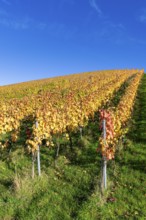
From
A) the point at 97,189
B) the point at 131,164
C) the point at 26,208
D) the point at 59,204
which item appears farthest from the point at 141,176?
the point at 26,208

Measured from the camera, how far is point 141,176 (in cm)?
950

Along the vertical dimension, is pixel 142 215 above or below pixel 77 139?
below

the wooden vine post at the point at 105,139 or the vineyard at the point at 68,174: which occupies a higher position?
the wooden vine post at the point at 105,139

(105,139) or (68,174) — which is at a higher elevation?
(105,139)

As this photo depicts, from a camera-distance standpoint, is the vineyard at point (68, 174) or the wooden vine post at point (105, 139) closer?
the vineyard at point (68, 174)

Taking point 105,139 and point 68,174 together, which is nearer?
point 105,139

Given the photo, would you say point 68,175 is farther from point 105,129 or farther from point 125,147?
point 125,147

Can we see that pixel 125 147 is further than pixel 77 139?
No

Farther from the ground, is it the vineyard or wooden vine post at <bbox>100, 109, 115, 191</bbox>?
wooden vine post at <bbox>100, 109, 115, 191</bbox>

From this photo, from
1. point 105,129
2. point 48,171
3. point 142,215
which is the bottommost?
point 142,215

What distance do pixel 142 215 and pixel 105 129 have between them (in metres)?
3.08

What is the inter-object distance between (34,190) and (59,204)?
1174 millimetres

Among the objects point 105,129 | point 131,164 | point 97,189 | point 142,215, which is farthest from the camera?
point 131,164

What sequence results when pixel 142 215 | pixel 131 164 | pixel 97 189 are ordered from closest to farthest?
pixel 142 215
pixel 97 189
pixel 131 164
